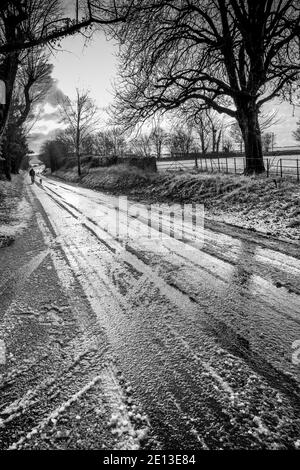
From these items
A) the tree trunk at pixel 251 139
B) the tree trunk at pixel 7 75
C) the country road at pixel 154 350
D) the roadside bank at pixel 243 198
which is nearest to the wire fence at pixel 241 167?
the tree trunk at pixel 251 139

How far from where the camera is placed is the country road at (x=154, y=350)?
1.90 m

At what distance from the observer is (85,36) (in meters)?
6.91

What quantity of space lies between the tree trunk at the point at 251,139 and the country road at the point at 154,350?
29.3 feet

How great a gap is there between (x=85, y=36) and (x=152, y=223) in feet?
16.6

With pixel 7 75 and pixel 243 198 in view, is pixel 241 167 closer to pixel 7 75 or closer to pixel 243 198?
pixel 243 198

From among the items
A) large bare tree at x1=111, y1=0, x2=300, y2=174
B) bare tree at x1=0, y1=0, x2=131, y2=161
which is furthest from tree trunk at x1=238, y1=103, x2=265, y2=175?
bare tree at x1=0, y1=0, x2=131, y2=161

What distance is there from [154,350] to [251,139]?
12.9 metres

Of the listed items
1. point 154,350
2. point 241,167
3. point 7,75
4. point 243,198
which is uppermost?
point 7,75

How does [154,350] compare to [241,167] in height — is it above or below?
below

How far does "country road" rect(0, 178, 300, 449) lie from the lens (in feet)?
6.23

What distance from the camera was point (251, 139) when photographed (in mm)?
13164

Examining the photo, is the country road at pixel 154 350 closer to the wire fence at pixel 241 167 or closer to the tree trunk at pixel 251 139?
the wire fence at pixel 241 167

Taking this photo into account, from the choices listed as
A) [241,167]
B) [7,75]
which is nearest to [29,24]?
[7,75]

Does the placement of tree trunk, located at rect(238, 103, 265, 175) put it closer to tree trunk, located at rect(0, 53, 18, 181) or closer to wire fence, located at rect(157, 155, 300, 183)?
wire fence, located at rect(157, 155, 300, 183)
